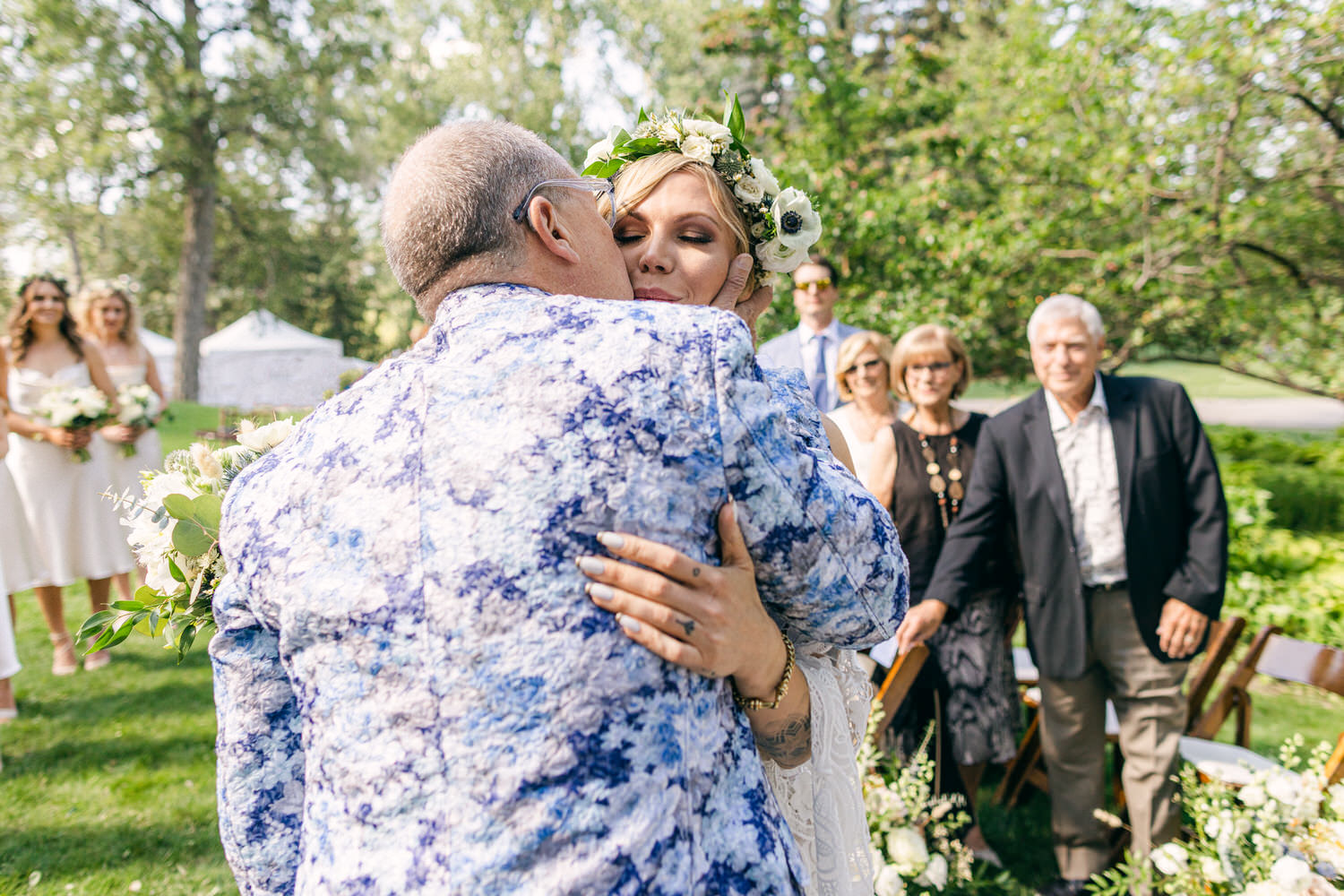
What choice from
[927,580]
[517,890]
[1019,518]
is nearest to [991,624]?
[927,580]

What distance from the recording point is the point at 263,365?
28.0 metres

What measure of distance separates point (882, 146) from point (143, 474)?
990 cm

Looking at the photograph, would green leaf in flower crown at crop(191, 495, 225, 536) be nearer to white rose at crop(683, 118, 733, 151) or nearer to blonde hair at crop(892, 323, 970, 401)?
white rose at crop(683, 118, 733, 151)

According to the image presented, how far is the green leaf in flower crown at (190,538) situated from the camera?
175cm

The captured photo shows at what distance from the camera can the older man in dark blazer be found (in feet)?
12.4

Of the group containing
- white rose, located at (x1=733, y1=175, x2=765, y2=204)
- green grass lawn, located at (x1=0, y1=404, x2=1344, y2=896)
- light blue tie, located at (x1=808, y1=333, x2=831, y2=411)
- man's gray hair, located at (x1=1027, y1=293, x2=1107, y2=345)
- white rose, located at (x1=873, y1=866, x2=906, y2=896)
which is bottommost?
green grass lawn, located at (x1=0, y1=404, x2=1344, y2=896)

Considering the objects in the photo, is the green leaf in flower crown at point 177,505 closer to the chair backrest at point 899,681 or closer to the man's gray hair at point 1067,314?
the chair backrest at point 899,681

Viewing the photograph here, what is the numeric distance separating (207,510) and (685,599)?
3.75 ft

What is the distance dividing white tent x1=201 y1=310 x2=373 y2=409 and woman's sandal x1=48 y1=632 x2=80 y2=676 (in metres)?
22.3

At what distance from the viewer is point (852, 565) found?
4.34 ft

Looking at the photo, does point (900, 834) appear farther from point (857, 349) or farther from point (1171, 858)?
point (857, 349)

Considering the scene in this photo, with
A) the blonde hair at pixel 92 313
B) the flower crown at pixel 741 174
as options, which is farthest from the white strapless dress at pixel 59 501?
the flower crown at pixel 741 174

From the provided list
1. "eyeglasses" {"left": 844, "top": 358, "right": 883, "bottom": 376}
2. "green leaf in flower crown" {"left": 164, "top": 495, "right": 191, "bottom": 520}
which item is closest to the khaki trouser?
"eyeglasses" {"left": 844, "top": 358, "right": 883, "bottom": 376}

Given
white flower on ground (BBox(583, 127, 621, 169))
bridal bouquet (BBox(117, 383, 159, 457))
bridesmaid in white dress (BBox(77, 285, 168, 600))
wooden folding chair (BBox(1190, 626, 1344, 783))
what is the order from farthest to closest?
bridesmaid in white dress (BBox(77, 285, 168, 600)), bridal bouquet (BBox(117, 383, 159, 457)), wooden folding chair (BBox(1190, 626, 1344, 783)), white flower on ground (BBox(583, 127, 621, 169))
